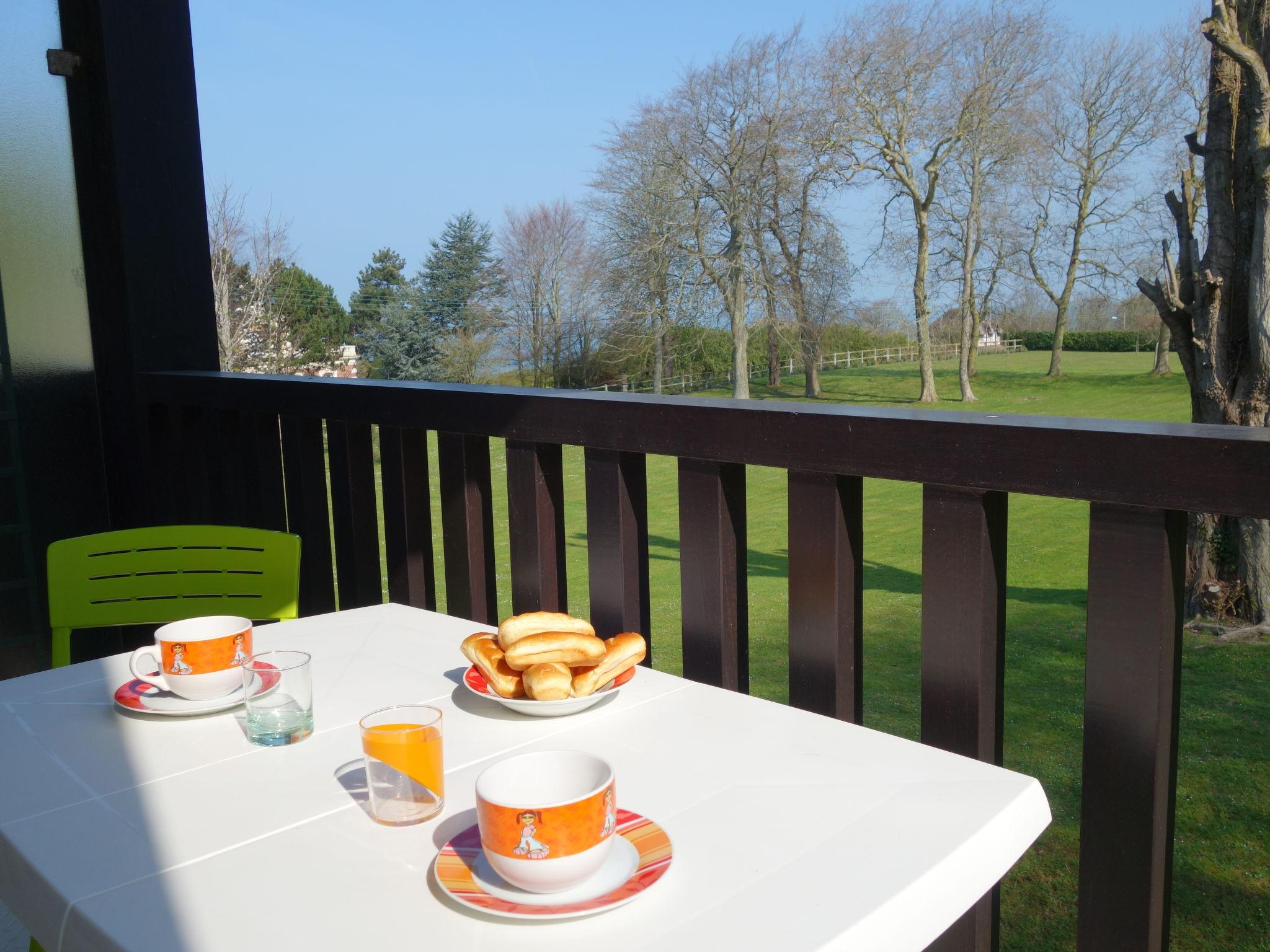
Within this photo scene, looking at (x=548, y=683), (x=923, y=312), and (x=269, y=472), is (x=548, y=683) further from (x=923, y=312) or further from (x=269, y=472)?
(x=923, y=312)

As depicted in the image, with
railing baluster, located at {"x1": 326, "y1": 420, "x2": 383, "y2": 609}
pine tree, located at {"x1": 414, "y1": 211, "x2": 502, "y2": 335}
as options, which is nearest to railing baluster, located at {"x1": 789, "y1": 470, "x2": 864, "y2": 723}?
railing baluster, located at {"x1": 326, "y1": 420, "x2": 383, "y2": 609}

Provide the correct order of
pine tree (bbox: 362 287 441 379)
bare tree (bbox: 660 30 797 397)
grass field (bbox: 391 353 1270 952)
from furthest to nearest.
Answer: pine tree (bbox: 362 287 441 379) → bare tree (bbox: 660 30 797 397) → grass field (bbox: 391 353 1270 952)

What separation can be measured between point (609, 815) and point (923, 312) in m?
21.3

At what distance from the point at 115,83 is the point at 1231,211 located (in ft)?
21.1

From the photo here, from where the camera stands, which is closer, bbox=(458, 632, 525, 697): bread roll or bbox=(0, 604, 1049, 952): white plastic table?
bbox=(0, 604, 1049, 952): white plastic table

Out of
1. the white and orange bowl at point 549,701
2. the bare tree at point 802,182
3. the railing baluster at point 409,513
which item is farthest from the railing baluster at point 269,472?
the bare tree at point 802,182

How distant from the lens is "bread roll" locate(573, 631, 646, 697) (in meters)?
0.99

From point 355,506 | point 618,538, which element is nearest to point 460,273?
point 355,506

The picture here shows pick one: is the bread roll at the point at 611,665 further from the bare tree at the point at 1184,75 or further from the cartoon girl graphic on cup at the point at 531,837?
the bare tree at the point at 1184,75

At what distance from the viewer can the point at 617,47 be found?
28234 mm

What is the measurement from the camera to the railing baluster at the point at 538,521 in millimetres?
1708

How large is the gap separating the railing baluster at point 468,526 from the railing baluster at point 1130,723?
42.3 inches

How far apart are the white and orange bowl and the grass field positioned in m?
2.86

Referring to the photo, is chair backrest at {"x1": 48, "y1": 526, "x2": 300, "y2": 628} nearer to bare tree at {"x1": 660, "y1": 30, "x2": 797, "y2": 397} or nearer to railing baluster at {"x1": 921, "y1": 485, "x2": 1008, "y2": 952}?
railing baluster at {"x1": 921, "y1": 485, "x2": 1008, "y2": 952}
